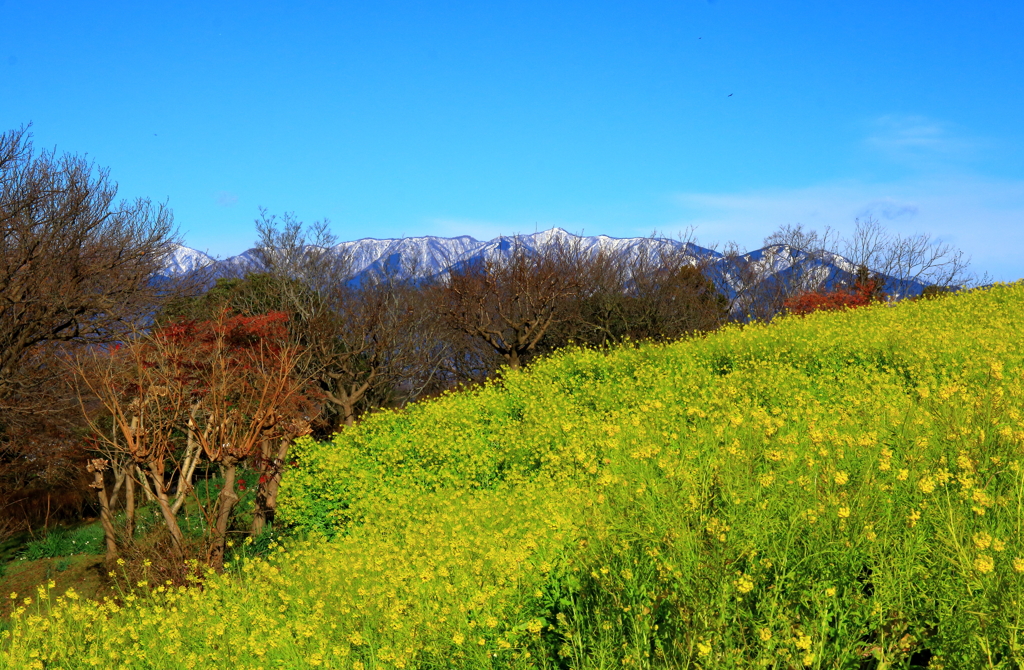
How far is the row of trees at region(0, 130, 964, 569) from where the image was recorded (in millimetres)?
11516

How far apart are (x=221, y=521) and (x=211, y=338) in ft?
23.9

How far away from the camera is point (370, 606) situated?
5.03 metres

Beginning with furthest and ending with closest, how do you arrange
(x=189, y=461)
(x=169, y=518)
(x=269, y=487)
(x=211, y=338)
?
1. (x=211, y=338)
2. (x=269, y=487)
3. (x=189, y=461)
4. (x=169, y=518)

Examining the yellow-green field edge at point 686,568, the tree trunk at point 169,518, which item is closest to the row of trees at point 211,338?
the tree trunk at point 169,518

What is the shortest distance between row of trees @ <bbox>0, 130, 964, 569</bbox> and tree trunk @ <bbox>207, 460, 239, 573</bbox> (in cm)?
3

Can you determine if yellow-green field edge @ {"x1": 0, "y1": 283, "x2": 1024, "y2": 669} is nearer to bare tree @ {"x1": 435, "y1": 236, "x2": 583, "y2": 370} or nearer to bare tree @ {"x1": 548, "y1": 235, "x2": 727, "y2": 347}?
bare tree @ {"x1": 435, "y1": 236, "x2": 583, "y2": 370}

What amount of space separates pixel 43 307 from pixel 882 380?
1575 centimetres

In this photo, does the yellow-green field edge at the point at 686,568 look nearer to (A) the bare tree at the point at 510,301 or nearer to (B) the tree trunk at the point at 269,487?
(B) the tree trunk at the point at 269,487

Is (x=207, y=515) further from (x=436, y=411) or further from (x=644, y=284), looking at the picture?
(x=644, y=284)

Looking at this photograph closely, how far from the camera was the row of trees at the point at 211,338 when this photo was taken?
37.8 ft

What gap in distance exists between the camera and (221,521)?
32.9ft

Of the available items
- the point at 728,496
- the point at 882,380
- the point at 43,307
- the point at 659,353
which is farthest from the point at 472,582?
the point at 43,307

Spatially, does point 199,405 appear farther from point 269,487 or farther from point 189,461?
point 269,487

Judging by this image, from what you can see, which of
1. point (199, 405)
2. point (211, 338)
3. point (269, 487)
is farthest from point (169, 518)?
point (211, 338)
